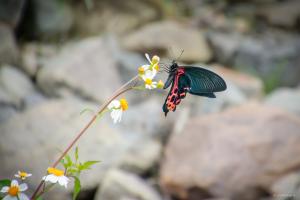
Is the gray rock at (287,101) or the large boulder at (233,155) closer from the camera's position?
the large boulder at (233,155)

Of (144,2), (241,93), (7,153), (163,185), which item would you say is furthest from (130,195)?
(144,2)

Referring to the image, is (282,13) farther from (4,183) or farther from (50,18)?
(4,183)

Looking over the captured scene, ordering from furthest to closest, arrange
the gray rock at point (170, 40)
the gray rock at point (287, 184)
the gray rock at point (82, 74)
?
1. the gray rock at point (170, 40)
2. the gray rock at point (82, 74)
3. the gray rock at point (287, 184)

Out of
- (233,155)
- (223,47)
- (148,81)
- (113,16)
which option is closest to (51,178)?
(148,81)

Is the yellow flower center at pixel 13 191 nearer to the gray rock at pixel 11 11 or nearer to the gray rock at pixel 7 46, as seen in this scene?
the gray rock at pixel 7 46

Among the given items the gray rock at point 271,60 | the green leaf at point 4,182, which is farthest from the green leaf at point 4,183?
the gray rock at point 271,60

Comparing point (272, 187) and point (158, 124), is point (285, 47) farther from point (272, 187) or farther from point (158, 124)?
point (272, 187)
